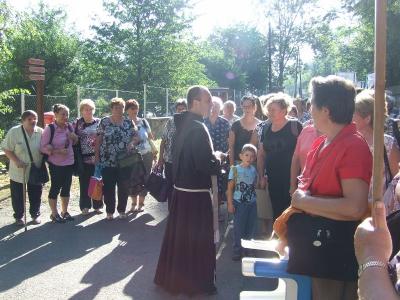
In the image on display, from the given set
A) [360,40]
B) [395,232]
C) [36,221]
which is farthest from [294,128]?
[360,40]

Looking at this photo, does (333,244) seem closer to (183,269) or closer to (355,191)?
(355,191)

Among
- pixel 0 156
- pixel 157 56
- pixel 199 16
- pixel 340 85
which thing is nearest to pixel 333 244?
pixel 340 85

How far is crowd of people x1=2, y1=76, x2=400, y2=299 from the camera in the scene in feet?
7.63

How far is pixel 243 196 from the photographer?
17.9ft

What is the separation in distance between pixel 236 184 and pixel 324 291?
10.2 ft

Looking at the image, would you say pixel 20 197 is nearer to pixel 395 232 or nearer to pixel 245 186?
pixel 245 186

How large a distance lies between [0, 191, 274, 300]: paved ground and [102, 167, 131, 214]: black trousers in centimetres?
30

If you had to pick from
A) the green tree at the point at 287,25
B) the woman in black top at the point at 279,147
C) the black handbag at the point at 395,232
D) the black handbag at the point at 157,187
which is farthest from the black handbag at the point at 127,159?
the green tree at the point at 287,25

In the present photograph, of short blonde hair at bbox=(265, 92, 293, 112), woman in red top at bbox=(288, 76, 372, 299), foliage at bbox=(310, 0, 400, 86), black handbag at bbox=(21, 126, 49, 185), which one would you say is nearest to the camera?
woman in red top at bbox=(288, 76, 372, 299)

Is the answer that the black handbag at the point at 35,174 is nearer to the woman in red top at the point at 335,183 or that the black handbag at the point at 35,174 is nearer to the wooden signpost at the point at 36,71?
the wooden signpost at the point at 36,71

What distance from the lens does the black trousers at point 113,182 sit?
7.21 meters

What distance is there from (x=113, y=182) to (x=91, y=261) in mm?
1949

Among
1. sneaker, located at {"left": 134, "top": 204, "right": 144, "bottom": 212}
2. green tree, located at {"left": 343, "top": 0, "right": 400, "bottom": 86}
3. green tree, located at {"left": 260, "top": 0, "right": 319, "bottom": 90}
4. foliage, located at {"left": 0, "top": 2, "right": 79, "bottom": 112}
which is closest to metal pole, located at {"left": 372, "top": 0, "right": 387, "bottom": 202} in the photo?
sneaker, located at {"left": 134, "top": 204, "right": 144, "bottom": 212}

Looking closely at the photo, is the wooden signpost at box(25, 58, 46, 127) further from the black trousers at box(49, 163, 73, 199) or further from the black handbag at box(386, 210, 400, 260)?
the black handbag at box(386, 210, 400, 260)
